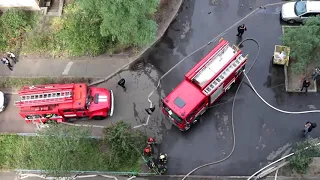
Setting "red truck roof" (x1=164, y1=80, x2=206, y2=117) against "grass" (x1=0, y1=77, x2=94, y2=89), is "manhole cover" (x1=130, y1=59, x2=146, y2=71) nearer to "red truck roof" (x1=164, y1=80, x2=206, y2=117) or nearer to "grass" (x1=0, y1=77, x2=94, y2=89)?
"grass" (x1=0, y1=77, x2=94, y2=89)

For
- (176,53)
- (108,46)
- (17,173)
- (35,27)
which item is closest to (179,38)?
(176,53)

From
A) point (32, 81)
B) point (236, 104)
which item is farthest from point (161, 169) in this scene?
point (32, 81)

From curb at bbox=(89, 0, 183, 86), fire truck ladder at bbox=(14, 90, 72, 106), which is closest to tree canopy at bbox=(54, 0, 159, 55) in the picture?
curb at bbox=(89, 0, 183, 86)

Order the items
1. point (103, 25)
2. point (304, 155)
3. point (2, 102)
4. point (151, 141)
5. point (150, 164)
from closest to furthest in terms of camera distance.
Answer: point (304, 155) → point (150, 164) → point (151, 141) → point (103, 25) → point (2, 102)

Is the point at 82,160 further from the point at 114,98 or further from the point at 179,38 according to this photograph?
the point at 179,38

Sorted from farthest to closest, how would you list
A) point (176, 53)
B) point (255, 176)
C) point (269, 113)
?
point (176, 53) < point (269, 113) < point (255, 176)

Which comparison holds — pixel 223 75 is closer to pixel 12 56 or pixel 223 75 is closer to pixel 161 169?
pixel 161 169

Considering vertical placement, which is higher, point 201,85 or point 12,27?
point 12,27
